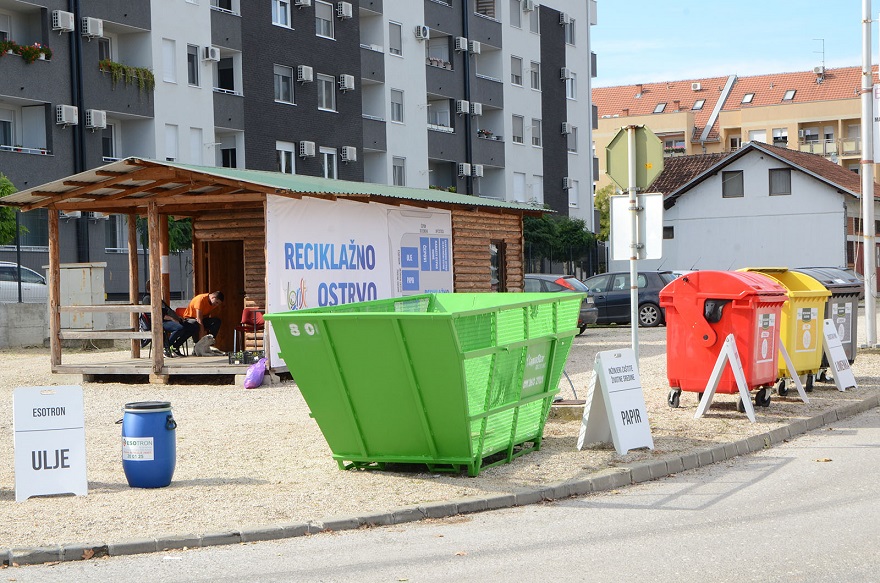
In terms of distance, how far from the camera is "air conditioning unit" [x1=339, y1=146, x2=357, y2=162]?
45344 millimetres

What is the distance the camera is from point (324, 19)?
149 ft

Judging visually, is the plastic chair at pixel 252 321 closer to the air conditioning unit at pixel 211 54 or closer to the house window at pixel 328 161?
the air conditioning unit at pixel 211 54

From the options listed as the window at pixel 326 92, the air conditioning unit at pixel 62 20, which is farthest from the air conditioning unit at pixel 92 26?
the window at pixel 326 92

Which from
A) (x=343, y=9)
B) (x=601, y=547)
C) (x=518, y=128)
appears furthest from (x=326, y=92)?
(x=601, y=547)

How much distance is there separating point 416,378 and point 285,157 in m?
35.0

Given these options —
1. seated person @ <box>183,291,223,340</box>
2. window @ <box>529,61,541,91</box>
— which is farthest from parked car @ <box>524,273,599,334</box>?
window @ <box>529,61,541,91</box>

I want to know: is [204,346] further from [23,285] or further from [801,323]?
[801,323]

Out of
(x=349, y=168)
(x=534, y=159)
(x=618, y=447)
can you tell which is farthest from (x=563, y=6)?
(x=618, y=447)

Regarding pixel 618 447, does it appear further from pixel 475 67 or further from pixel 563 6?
pixel 563 6

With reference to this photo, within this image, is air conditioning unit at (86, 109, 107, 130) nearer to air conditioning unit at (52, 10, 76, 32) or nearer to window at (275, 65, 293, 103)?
air conditioning unit at (52, 10, 76, 32)

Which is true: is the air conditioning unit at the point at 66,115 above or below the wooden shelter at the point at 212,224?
above

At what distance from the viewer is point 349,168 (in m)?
46.0

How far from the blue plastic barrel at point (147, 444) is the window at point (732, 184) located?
167 feet

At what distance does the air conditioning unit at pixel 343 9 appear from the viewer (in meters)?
45.3
